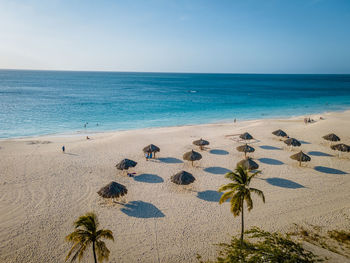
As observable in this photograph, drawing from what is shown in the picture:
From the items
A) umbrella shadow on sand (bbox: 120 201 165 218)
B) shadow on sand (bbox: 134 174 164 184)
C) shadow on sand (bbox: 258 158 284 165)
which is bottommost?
umbrella shadow on sand (bbox: 120 201 165 218)

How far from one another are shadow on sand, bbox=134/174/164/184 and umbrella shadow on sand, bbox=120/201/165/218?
3128 mm

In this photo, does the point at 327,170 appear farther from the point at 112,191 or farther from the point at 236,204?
the point at 112,191

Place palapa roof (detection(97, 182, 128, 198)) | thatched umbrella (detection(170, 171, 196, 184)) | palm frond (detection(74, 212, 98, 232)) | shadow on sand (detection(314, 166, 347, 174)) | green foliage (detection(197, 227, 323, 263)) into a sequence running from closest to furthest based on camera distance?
palm frond (detection(74, 212, 98, 232)) → green foliage (detection(197, 227, 323, 263)) → palapa roof (detection(97, 182, 128, 198)) → thatched umbrella (detection(170, 171, 196, 184)) → shadow on sand (detection(314, 166, 347, 174))

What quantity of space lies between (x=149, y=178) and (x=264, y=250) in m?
11.4

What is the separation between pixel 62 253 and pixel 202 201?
9.60m

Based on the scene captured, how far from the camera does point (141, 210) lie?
14547mm

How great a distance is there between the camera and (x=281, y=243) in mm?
10828

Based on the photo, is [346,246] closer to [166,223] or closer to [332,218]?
[332,218]

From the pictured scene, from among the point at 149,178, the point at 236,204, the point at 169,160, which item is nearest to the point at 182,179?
the point at 149,178

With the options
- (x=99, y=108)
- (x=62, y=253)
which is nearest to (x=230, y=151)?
(x=62, y=253)

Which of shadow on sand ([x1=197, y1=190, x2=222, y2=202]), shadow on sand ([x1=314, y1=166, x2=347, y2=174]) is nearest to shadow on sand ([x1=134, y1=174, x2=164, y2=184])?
shadow on sand ([x1=197, y1=190, x2=222, y2=202])

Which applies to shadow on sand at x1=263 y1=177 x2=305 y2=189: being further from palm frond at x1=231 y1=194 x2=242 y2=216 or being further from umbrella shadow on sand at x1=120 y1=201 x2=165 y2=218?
umbrella shadow on sand at x1=120 y1=201 x2=165 y2=218

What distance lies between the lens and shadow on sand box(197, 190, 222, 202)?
1581cm

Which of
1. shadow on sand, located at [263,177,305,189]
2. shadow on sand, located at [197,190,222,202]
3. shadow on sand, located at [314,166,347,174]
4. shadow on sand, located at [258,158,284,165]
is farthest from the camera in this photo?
shadow on sand, located at [258,158,284,165]
